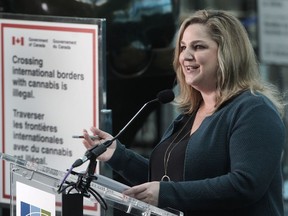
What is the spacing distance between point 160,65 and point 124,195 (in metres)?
3.39

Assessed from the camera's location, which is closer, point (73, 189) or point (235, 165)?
point (73, 189)

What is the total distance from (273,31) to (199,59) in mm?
3555

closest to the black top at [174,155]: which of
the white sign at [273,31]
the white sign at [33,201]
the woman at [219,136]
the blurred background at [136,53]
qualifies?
the woman at [219,136]

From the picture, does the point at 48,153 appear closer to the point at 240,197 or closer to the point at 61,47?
the point at 61,47

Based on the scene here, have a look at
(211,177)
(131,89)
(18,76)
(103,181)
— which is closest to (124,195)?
(103,181)

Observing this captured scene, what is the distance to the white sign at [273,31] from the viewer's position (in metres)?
7.97

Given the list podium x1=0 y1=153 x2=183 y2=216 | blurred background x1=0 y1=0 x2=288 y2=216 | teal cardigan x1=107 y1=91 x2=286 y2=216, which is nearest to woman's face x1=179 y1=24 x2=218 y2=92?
teal cardigan x1=107 y1=91 x2=286 y2=216

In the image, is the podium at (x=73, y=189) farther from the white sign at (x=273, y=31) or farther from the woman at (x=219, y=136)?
the white sign at (x=273, y=31)

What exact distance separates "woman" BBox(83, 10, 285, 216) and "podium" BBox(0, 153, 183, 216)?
81mm

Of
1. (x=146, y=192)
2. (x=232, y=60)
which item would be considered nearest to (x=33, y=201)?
(x=146, y=192)

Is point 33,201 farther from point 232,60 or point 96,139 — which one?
point 232,60

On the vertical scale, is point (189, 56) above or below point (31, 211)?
above

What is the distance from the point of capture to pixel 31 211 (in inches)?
175

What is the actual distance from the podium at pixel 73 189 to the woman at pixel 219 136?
0.26 ft
